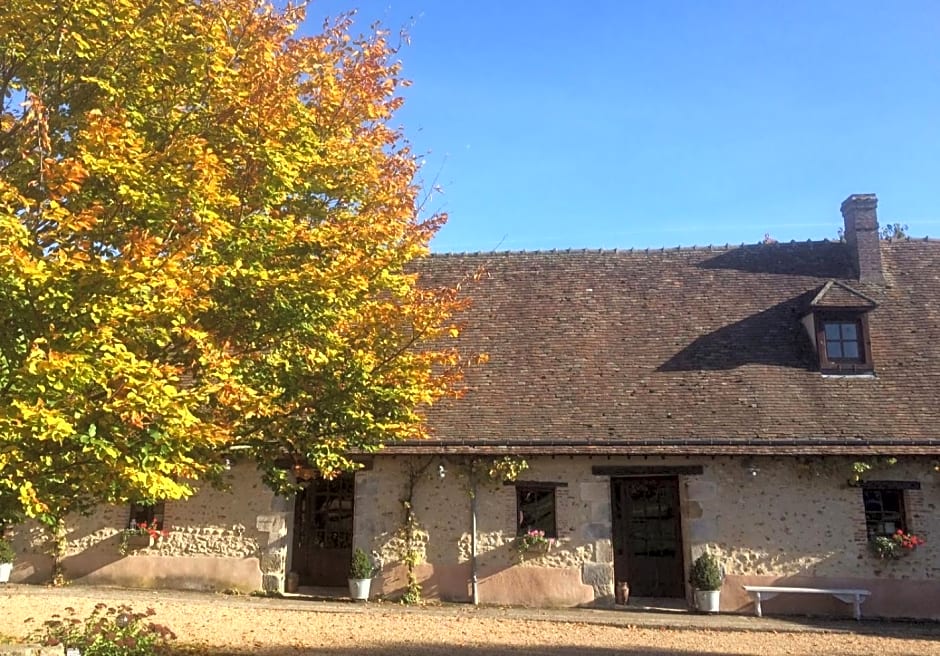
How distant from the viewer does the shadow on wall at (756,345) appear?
12.3 m

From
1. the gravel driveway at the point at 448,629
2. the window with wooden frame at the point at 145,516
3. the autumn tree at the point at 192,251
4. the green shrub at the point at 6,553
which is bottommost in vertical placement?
the gravel driveway at the point at 448,629

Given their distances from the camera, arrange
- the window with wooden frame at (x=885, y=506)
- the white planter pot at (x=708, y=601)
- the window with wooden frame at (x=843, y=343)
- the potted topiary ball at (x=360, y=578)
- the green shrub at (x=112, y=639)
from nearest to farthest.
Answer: the green shrub at (x=112, y=639) < the white planter pot at (x=708, y=601) < the window with wooden frame at (x=885, y=506) < the potted topiary ball at (x=360, y=578) < the window with wooden frame at (x=843, y=343)

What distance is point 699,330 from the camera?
1311cm

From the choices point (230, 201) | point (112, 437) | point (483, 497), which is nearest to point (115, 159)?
point (230, 201)

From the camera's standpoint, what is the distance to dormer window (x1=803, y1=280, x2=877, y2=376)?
1217cm

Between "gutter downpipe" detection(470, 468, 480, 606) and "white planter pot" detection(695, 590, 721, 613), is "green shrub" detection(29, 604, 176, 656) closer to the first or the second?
"gutter downpipe" detection(470, 468, 480, 606)

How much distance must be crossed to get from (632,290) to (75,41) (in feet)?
35.2

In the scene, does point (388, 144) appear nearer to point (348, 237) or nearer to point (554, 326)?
point (348, 237)

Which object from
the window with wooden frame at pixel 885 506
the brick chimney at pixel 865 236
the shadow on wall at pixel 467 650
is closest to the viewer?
the shadow on wall at pixel 467 650

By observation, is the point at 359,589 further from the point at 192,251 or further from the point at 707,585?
the point at 192,251

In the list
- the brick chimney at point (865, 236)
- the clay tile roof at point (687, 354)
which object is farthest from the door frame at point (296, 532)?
the brick chimney at point (865, 236)

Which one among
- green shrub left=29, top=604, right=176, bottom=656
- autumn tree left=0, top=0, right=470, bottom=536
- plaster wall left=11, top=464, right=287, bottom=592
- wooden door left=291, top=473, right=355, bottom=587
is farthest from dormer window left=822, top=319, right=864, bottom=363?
green shrub left=29, top=604, right=176, bottom=656

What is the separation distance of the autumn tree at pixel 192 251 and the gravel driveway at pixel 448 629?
2028mm

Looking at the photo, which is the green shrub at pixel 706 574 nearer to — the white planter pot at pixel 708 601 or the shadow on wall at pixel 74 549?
the white planter pot at pixel 708 601
